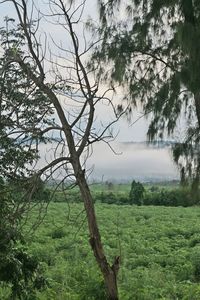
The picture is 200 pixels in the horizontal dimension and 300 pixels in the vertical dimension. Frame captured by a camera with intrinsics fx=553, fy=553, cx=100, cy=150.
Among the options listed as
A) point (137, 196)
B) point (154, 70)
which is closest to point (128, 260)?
point (154, 70)

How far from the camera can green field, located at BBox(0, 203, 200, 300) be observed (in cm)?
663

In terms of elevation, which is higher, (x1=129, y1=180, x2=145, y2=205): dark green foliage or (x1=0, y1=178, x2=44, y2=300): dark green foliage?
(x1=129, y1=180, x2=145, y2=205): dark green foliage

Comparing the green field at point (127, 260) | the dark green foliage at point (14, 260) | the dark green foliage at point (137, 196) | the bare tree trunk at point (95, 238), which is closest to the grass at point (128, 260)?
the green field at point (127, 260)

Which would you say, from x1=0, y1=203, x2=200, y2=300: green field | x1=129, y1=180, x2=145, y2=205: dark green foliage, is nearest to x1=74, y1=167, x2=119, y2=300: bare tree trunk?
x1=0, y1=203, x2=200, y2=300: green field

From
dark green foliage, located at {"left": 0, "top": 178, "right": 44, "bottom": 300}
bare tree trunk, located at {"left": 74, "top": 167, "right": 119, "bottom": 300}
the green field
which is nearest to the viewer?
bare tree trunk, located at {"left": 74, "top": 167, "right": 119, "bottom": 300}

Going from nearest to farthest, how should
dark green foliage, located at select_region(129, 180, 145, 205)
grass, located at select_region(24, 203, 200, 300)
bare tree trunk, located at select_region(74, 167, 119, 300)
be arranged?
bare tree trunk, located at select_region(74, 167, 119, 300) → grass, located at select_region(24, 203, 200, 300) → dark green foliage, located at select_region(129, 180, 145, 205)

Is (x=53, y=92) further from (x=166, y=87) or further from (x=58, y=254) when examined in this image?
(x=58, y=254)

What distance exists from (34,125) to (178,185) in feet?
7.04

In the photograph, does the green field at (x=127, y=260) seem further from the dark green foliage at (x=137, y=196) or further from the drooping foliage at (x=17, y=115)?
the dark green foliage at (x=137, y=196)

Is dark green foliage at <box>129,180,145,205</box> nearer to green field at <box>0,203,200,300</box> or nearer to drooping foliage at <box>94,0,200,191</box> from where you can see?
green field at <box>0,203,200,300</box>

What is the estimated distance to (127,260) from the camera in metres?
12.5

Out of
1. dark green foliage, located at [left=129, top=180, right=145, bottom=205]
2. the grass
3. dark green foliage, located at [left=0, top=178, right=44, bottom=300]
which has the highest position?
dark green foliage, located at [left=129, top=180, right=145, bottom=205]

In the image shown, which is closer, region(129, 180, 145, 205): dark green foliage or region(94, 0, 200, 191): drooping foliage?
region(94, 0, 200, 191): drooping foliage

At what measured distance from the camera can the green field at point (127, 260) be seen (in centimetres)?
663
